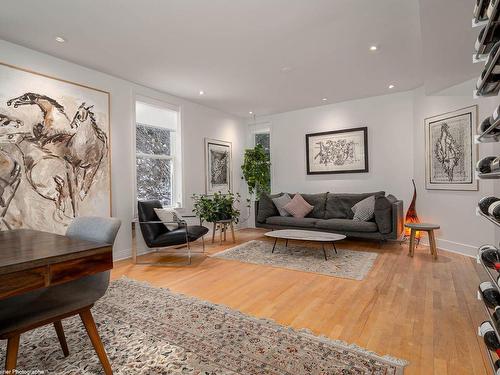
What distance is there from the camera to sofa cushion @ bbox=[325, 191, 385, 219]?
4.96 meters

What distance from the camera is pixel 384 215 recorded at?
4.14m

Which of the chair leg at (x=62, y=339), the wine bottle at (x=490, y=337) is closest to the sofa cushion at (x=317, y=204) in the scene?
the wine bottle at (x=490, y=337)

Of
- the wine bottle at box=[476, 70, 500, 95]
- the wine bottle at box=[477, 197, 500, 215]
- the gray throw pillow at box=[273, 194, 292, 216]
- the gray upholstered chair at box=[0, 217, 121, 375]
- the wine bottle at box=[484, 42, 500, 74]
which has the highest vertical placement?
the wine bottle at box=[484, 42, 500, 74]

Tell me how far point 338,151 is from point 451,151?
1.89m

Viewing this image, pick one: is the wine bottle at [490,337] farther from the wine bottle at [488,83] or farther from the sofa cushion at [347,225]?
the sofa cushion at [347,225]

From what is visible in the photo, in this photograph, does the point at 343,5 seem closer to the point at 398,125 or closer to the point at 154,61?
the point at 154,61

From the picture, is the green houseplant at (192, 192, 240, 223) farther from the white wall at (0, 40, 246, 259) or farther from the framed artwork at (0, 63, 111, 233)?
the framed artwork at (0, 63, 111, 233)

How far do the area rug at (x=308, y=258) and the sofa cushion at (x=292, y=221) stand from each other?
413 mm

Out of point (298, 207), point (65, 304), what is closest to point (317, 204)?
point (298, 207)

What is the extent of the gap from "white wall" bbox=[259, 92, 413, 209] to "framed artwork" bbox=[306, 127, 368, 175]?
0.35 feet

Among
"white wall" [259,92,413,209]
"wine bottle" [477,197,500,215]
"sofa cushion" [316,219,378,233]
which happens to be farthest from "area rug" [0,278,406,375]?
"white wall" [259,92,413,209]

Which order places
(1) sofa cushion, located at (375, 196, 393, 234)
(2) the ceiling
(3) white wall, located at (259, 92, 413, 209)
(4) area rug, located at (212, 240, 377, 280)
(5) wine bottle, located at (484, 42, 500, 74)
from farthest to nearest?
(3) white wall, located at (259, 92, 413, 209) < (1) sofa cushion, located at (375, 196, 393, 234) < (4) area rug, located at (212, 240, 377, 280) < (2) the ceiling < (5) wine bottle, located at (484, 42, 500, 74)

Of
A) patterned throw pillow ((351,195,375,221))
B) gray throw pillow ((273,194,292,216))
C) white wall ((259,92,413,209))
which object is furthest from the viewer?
gray throw pillow ((273,194,292,216))

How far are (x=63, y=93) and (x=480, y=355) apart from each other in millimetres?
4639
